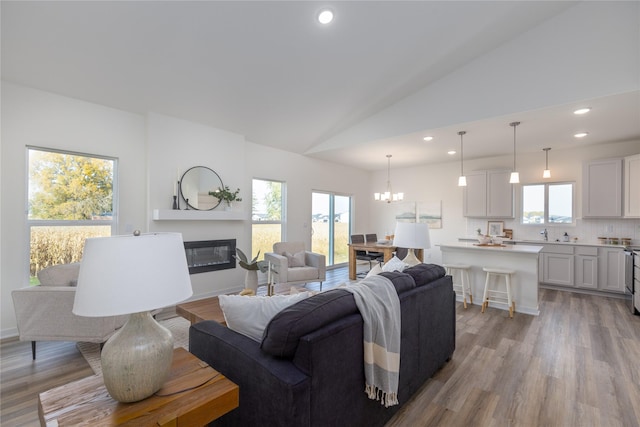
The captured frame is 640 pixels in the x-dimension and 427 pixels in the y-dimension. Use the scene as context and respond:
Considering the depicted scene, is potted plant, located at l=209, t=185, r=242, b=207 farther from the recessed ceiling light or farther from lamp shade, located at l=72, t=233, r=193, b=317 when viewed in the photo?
lamp shade, located at l=72, t=233, r=193, b=317

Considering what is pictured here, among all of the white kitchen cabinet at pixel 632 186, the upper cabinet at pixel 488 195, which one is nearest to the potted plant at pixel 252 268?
the upper cabinet at pixel 488 195

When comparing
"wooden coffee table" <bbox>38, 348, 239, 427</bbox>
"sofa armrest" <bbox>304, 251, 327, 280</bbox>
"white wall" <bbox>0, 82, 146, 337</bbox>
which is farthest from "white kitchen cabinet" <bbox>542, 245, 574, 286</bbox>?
"white wall" <bbox>0, 82, 146, 337</bbox>

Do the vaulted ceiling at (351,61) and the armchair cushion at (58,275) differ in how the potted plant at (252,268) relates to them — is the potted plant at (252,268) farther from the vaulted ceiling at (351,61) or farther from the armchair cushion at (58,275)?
the vaulted ceiling at (351,61)

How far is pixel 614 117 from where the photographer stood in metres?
3.88

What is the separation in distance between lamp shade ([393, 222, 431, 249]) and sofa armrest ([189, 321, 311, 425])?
2108 millimetres

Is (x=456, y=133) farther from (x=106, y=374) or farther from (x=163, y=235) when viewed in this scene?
(x=106, y=374)

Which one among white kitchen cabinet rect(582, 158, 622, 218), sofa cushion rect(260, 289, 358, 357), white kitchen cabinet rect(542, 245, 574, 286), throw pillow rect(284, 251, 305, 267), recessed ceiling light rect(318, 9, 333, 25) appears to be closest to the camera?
sofa cushion rect(260, 289, 358, 357)

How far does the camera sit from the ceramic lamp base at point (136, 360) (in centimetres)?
103

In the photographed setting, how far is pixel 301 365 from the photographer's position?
4.30 ft

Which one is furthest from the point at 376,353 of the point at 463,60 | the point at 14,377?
the point at 463,60

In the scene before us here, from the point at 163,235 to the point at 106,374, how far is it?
1.71 ft

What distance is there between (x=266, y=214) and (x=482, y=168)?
486 cm

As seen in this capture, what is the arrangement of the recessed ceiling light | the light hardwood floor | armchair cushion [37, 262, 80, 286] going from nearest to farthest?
1. the light hardwood floor
2. armchair cushion [37, 262, 80, 286]
3. the recessed ceiling light

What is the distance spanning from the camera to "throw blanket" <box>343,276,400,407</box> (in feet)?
5.22
